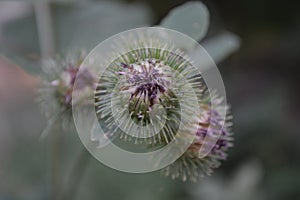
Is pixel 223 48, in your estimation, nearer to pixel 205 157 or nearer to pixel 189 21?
pixel 189 21

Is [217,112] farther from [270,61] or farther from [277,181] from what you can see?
[270,61]

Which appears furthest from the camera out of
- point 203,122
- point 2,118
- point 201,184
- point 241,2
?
point 241,2

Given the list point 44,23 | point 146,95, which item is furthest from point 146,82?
point 44,23

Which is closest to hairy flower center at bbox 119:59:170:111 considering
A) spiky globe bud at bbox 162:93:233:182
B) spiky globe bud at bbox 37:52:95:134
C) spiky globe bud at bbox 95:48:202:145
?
spiky globe bud at bbox 95:48:202:145

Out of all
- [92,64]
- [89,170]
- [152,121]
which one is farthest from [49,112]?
[89,170]

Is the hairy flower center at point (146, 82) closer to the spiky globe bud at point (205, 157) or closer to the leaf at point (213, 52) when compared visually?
the spiky globe bud at point (205, 157)

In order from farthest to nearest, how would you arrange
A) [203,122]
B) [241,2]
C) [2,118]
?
[241,2], [2,118], [203,122]

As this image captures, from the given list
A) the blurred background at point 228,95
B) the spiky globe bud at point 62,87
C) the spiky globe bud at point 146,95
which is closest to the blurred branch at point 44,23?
the blurred background at point 228,95
